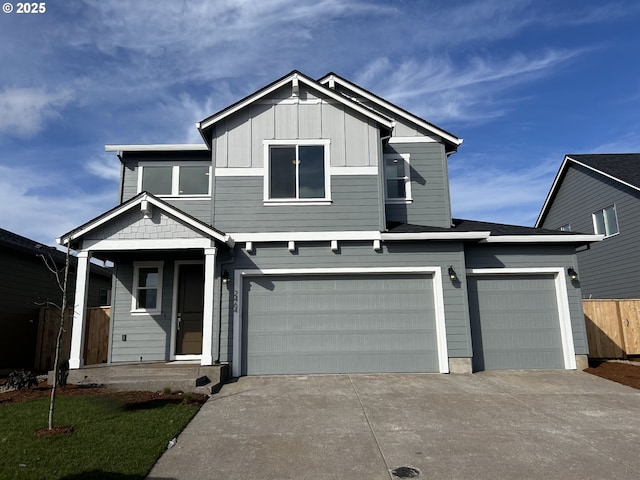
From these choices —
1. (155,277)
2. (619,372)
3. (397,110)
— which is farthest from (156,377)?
(619,372)

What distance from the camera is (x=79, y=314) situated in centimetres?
825

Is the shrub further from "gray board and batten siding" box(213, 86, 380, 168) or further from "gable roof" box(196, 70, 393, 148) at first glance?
"gable roof" box(196, 70, 393, 148)

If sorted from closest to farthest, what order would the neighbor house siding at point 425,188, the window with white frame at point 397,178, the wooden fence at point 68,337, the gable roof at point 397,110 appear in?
1. the wooden fence at point 68,337
2. the neighbor house siding at point 425,188
3. the window with white frame at point 397,178
4. the gable roof at point 397,110

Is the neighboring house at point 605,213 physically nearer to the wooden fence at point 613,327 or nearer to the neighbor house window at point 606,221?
the neighbor house window at point 606,221

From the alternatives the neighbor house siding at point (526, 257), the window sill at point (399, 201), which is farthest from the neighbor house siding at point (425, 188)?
the neighbor house siding at point (526, 257)

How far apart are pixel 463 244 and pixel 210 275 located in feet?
19.1

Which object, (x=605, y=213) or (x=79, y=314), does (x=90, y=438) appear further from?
(x=605, y=213)

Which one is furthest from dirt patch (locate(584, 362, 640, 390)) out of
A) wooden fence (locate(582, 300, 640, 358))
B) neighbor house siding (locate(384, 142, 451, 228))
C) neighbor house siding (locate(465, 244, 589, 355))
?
neighbor house siding (locate(384, 142, 451, 228))

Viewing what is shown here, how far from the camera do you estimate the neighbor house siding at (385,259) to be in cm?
916

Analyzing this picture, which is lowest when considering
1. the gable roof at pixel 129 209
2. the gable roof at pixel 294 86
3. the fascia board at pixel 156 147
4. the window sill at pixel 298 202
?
the gable roof at pixel 129 209

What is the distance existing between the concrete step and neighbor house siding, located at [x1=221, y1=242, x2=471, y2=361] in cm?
195

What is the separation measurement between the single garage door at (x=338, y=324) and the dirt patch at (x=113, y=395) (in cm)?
217

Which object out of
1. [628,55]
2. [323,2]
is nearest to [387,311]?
[323,2]

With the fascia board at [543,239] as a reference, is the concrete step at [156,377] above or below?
below
